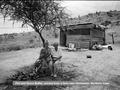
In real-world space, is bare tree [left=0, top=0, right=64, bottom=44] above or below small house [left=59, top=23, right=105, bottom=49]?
above

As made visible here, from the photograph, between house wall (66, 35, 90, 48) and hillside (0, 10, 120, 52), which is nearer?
house wall (66, 35, 90, 48)

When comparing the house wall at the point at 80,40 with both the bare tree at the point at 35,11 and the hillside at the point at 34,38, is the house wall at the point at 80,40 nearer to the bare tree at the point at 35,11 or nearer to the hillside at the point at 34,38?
the hillside at the point at 34,38

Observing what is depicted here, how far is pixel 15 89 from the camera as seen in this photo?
4621 millimetres

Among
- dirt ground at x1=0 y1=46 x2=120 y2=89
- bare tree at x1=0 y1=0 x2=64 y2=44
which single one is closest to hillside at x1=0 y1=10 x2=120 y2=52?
dirt ground at x1=0 y1=46 x2=120 y2=89

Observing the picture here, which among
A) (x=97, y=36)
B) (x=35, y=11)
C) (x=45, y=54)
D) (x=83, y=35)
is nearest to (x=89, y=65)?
(x=45, y=54)

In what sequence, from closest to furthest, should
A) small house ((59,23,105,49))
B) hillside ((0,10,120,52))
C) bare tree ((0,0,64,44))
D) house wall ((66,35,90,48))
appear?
bare tree ((0,0,64,44)) → small house ((59,23,105,49)) → house wall ((66,35,90,48)) → hillside ((0,10,120,52))

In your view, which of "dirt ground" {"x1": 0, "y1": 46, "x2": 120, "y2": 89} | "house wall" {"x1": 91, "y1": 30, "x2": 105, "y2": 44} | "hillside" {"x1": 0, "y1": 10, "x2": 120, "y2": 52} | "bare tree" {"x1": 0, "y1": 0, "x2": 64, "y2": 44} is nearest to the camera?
"bare tree" {"x1": 0, "y1": 0, "x2": 64, "y2": 44}

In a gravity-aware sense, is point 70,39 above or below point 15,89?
above

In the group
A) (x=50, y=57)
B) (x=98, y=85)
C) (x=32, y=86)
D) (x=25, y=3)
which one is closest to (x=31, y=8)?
(x=25, y=3)

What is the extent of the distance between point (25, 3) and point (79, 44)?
11.5 m

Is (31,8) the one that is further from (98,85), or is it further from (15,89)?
(98,85)

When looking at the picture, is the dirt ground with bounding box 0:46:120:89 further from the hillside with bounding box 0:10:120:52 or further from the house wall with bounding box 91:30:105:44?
the hillside with bounding box 0:10:120:52

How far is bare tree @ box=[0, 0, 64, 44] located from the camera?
5.94 meters

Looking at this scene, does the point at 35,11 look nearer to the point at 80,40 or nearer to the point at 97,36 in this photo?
the point at 80,40
